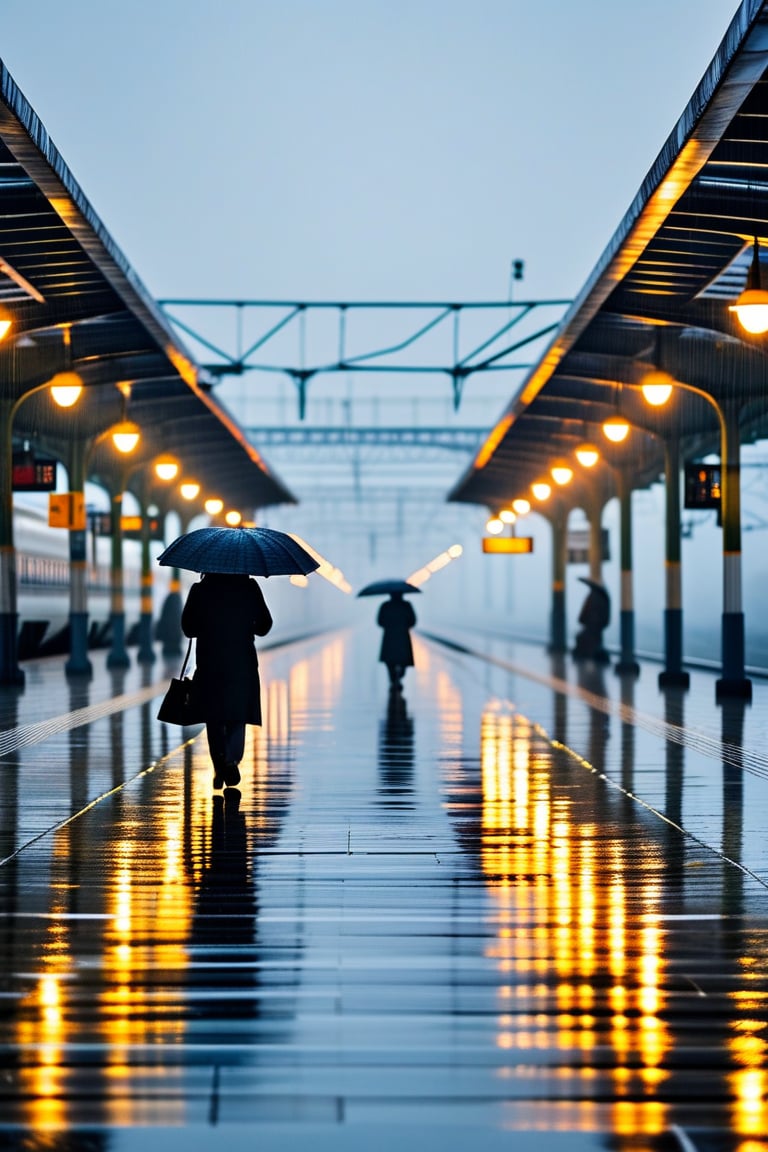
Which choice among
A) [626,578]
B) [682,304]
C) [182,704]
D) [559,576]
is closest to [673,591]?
[626,578]

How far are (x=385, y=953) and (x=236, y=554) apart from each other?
518 cm

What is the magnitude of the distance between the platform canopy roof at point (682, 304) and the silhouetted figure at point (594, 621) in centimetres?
365

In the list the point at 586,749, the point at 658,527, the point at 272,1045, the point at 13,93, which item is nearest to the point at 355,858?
the point at 272,1045

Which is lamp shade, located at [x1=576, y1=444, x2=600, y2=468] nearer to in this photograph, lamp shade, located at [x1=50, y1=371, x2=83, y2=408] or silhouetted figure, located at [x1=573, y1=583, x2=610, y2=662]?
silhouetted figure, located at [x1=573, y1=583, x2=610, y2=662]

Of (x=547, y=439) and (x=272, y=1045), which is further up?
(x=547, y=439)

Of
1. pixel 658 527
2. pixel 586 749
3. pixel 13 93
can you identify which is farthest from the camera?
pixel 658 527

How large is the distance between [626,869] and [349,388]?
46221 mm

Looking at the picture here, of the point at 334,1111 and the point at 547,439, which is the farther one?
the point at 547,439

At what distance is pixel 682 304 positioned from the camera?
675 inches

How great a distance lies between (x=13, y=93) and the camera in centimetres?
997

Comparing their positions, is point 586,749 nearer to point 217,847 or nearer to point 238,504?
point 217,847

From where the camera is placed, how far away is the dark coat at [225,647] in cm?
1098

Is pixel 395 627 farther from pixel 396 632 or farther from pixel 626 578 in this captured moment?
pixel 626 578

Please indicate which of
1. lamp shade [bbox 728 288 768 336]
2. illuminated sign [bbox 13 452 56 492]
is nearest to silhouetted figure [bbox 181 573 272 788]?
lamp shade [bbox 728 288 768 336]
